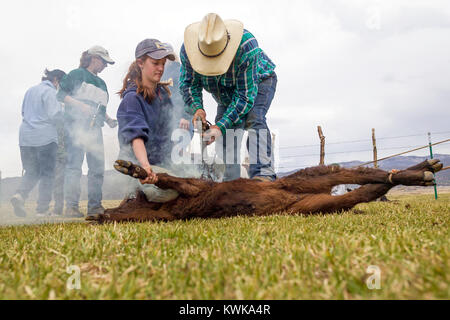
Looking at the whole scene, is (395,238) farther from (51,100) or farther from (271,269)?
(51,100)

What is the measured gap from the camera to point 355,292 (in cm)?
101

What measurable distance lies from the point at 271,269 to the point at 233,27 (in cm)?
325

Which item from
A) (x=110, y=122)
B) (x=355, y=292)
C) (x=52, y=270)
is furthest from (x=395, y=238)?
(x=110, y=122)

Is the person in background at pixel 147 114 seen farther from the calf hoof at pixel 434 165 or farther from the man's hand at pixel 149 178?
the calf hoof at pixel 434 165

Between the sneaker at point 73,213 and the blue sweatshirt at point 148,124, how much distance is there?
3.96ft

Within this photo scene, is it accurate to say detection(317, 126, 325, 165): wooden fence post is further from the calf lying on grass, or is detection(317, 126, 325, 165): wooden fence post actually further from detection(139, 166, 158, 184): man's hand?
detection(139, 166, 158, 184): man's hand

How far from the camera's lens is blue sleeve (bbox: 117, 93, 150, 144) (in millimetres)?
3398

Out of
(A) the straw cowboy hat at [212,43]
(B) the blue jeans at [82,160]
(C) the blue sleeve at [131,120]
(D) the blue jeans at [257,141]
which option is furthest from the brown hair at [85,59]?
(D) the blue jeans at [257,141]

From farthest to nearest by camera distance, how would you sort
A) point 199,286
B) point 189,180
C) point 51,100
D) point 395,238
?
point 51,100 → point 189,180 → point 395,238 → point 199,286

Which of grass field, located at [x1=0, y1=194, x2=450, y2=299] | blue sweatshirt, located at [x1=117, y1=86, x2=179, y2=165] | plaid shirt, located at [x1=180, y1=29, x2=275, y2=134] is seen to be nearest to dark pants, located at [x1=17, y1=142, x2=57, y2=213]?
blue sweatshirt, located at [x1=117, y1=86, x2=179, y2=165]

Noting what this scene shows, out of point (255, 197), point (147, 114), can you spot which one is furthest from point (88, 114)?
point (255, 197)

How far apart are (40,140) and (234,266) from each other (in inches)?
149
